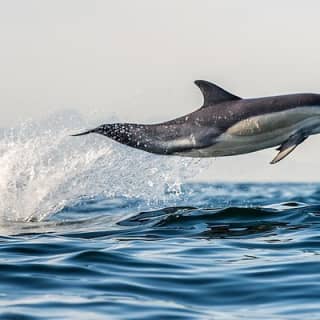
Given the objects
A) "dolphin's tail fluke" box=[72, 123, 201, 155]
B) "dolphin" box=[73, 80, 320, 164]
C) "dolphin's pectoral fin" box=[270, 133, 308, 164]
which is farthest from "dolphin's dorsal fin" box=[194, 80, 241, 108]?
"dolphin's pectoral fin" box=[270, 133, 308, 164]

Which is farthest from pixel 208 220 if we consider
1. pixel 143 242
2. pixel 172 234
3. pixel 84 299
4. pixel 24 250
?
pixel 84 299

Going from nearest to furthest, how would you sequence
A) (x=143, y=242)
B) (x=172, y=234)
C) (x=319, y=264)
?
(x=319, y=264) < (x=143, y=242) < (x=172, y=234)

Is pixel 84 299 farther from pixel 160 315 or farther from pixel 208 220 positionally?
pixel 208 220

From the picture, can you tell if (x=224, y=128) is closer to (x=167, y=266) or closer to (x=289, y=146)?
(x=289, y=146)

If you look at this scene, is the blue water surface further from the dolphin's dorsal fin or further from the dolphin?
the dolphin's dorsal fin

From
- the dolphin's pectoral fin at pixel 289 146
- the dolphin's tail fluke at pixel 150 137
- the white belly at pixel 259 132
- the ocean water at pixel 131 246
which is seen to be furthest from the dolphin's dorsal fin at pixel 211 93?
the ocean water at pixel 131 246

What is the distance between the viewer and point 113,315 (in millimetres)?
7922

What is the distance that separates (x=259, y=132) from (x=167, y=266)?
4.30 meters

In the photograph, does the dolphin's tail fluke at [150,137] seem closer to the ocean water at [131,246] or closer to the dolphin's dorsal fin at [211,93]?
the dolphin's dorsal fin at [211,93]

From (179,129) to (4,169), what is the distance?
4.16m

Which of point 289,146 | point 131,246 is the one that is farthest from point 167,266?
point 289,146

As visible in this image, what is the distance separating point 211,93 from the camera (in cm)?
1377

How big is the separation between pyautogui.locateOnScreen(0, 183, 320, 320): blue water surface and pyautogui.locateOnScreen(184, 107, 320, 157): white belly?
3.51ft

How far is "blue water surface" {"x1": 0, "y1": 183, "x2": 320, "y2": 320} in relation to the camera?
8.27 meters
